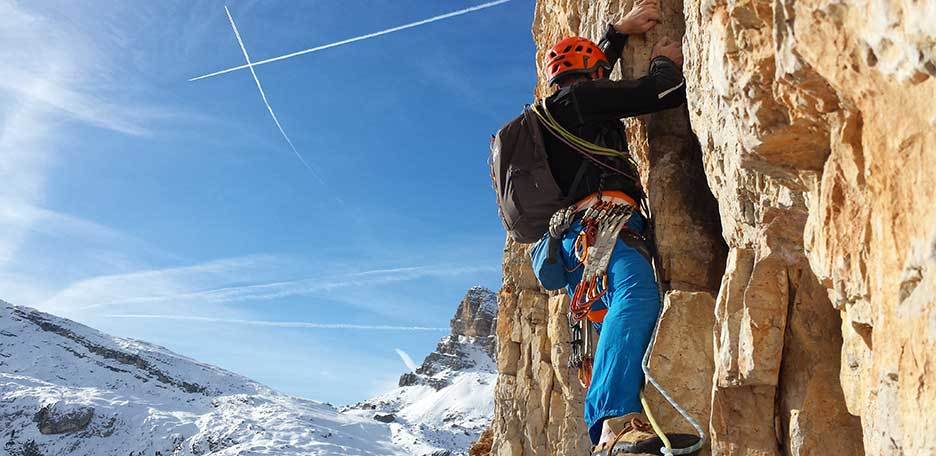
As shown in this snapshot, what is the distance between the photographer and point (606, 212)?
4.24 m

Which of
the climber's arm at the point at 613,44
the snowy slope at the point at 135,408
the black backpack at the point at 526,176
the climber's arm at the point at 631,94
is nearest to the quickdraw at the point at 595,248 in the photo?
the black backpack at the point at 526,176

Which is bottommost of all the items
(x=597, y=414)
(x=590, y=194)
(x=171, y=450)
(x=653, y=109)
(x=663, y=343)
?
(x=171, y=450)

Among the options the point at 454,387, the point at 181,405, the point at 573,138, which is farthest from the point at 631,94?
the point at 454,387

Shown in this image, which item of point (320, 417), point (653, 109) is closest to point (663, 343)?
point (653, 109)

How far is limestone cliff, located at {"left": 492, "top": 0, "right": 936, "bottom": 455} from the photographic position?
A: 1612 mm

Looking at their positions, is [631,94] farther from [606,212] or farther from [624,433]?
[624,433]

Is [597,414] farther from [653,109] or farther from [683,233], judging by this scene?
[653,109]

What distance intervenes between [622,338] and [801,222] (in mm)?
1173

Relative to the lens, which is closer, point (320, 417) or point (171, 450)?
point (171, 450)

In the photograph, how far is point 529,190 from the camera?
4.66 meters

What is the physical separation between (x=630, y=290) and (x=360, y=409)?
17553 cm

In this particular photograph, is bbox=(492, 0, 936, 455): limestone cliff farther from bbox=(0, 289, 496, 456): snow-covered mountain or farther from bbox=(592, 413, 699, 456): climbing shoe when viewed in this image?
bbox=(0, 289, 496, 456): snow-covered mountain

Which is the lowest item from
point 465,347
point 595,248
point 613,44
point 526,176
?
point 595,248

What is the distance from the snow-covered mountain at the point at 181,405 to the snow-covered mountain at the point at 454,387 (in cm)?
36
